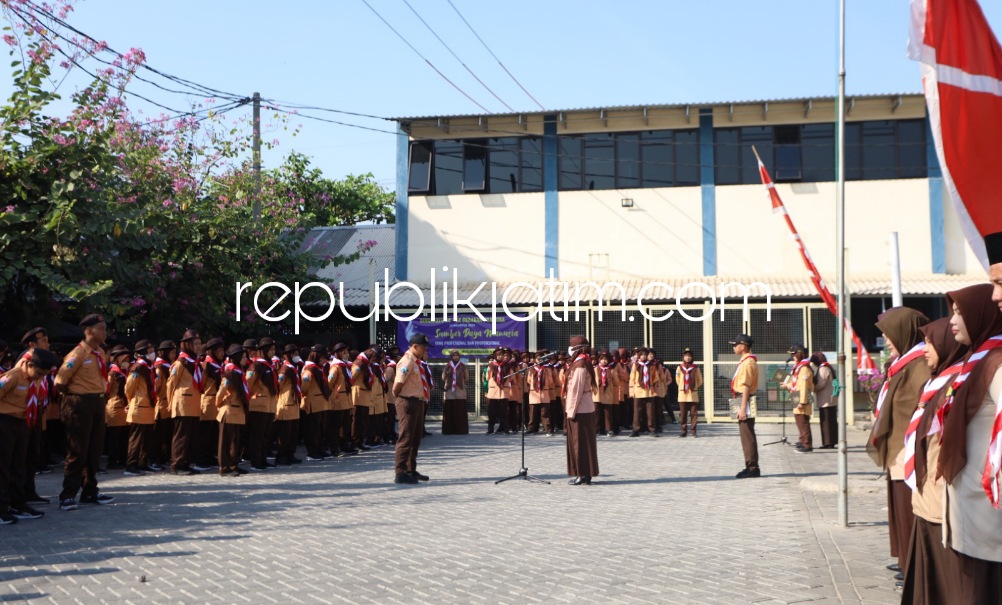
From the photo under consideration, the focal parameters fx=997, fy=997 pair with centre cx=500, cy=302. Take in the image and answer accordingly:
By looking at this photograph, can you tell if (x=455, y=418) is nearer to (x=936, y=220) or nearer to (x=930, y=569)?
(x=936, y=220)

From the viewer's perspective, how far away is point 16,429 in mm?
10328

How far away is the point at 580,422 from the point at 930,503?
8278 mm

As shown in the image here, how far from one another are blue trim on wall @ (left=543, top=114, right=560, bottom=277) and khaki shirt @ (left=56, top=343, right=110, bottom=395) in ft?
58.3

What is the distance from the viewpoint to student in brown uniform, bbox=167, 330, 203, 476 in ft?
47.4

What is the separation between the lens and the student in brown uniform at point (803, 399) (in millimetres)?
17828

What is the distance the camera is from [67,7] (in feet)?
Answer: 54.2

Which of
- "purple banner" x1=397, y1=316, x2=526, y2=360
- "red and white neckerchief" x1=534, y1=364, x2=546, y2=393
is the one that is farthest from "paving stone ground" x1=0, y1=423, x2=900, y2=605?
"purple banner" x1=397, y1=316, x2=526, y2=360

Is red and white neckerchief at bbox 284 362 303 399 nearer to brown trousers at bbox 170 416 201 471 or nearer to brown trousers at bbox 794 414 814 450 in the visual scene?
brown trousers at bbox 170 416 201 471

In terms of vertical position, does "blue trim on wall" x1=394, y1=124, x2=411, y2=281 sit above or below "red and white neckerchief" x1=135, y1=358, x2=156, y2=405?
above

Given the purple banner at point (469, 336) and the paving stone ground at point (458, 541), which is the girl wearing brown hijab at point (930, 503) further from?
the purple banner at point (469, 336)

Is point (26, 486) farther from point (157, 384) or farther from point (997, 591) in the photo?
point (997, 591)

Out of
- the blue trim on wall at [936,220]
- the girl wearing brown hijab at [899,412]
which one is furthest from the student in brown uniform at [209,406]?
the blue trim on wall at [936,220]

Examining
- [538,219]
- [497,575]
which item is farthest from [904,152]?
[497,575]

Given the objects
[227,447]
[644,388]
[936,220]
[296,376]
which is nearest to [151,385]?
[227,447]
